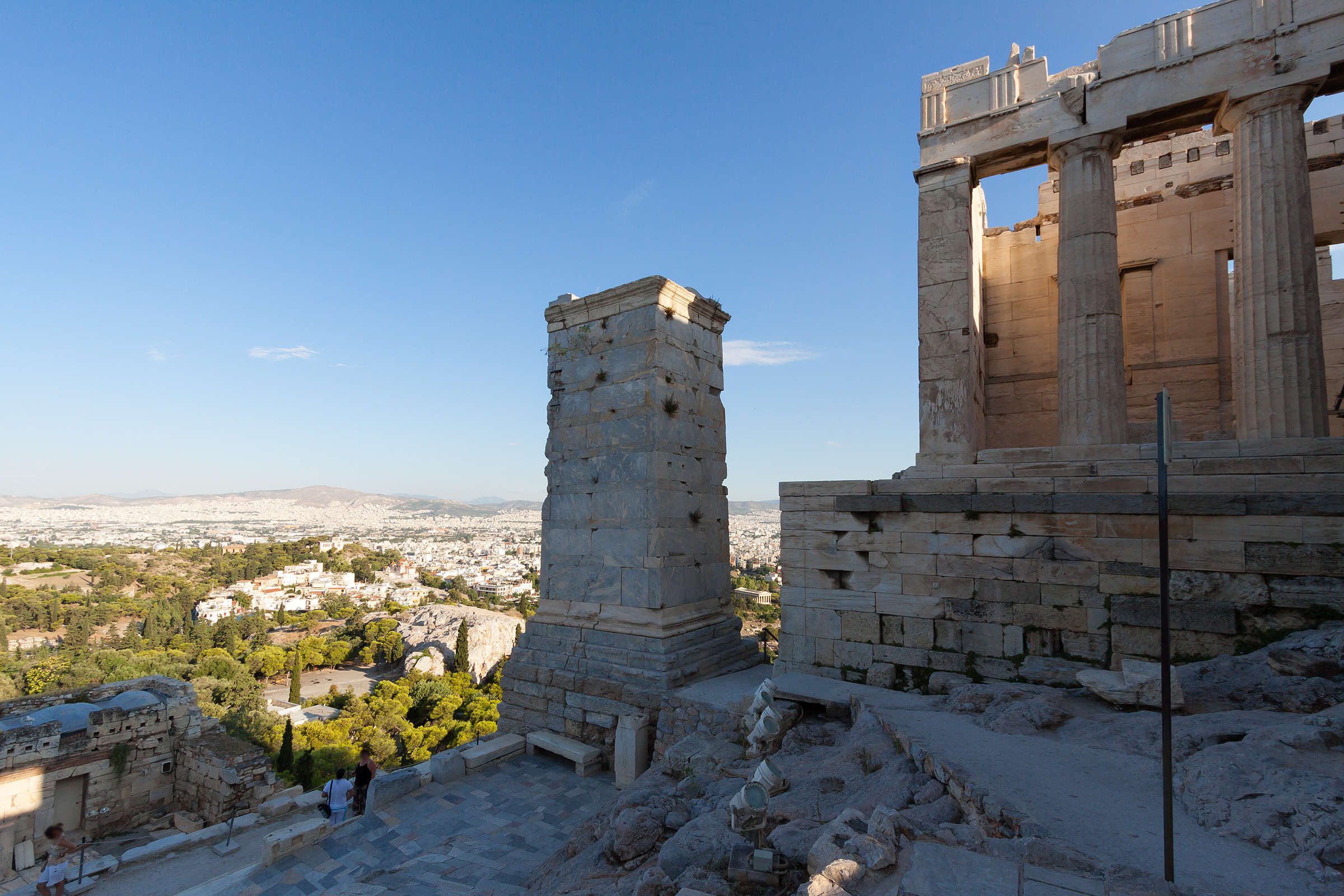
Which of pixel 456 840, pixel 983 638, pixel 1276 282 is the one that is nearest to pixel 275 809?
pixel 456 840

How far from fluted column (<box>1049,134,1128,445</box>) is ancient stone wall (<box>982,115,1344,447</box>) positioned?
1452 mm

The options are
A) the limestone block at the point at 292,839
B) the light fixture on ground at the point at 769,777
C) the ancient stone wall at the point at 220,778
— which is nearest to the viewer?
the light fixture on ground at the point at 769,777

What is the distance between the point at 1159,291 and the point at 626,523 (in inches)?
375

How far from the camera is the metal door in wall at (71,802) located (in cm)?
1462

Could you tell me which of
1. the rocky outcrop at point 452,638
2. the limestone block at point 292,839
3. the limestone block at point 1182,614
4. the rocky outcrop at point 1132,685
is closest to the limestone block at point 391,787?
the limestone block at point 292,839

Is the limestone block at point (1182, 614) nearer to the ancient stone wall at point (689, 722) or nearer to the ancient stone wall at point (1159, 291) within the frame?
the ancient stone wall at point (1159, 291)

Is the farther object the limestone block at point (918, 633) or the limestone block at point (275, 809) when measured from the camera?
the limestone block at point (275, 809)

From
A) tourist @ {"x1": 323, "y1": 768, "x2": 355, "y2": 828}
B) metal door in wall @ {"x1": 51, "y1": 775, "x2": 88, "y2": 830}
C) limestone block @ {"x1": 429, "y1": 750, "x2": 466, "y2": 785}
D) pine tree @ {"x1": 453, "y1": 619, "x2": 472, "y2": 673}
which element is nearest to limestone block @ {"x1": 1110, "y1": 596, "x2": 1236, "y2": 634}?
limestone block @ {"x1": 429, "y1": 750, "x2": 466, "y2": 785}

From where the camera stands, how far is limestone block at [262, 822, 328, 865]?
5.45 metres

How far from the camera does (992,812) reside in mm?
3248

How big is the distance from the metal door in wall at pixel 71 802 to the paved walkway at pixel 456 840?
48.9 ft

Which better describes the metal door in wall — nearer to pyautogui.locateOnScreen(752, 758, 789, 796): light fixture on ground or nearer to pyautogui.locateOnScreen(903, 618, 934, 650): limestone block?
pyautogui.locateOnScreen(752, 758, 789, 796): light fixture on ground

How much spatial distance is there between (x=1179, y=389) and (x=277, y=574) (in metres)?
107

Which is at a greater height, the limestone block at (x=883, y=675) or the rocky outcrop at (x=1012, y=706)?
the rocky outcrop at (x=1012, y=706)
